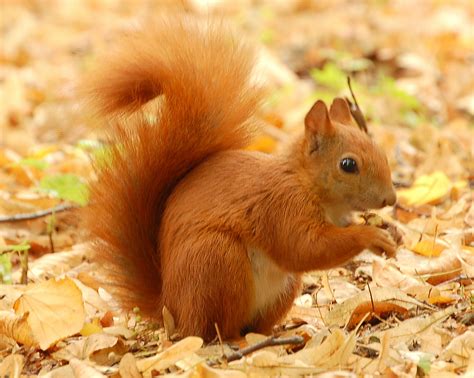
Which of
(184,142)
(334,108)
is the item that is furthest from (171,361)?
(334,108)

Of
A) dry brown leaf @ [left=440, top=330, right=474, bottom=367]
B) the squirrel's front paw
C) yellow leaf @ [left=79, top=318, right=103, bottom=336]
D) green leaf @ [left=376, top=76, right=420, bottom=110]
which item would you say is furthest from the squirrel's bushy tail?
green leaf @ [left=376, top=76, right=420, bottom=110]

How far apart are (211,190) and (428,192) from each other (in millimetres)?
1288

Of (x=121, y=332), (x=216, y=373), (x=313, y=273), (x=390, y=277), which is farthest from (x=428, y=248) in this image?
(x=216, y=373)

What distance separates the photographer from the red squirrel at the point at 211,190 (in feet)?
6.94

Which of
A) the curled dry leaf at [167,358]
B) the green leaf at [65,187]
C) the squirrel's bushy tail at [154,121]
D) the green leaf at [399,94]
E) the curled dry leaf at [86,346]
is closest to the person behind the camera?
the curled dry leaf at [167,358]

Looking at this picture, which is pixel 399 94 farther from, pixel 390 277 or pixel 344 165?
pixel 344 165

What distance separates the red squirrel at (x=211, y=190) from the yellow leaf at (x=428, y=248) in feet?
1.59

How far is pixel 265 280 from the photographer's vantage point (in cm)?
219

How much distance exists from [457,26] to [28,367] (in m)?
5.02

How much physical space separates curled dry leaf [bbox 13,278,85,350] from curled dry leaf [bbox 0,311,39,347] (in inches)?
0.7

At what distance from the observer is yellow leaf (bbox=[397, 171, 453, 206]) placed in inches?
127

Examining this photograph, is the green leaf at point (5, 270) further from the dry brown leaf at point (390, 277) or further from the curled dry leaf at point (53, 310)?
the dry brown leaf at point (390, 277)

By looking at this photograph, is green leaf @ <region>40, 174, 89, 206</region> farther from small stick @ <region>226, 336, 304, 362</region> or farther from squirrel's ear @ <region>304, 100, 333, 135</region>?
small stick @ <region>226, 336, 304, 362</region>

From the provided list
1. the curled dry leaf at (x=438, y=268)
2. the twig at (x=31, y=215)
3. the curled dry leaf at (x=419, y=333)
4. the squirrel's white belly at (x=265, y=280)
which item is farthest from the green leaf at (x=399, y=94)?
the curled dry leaf at (x=419, y=333)
